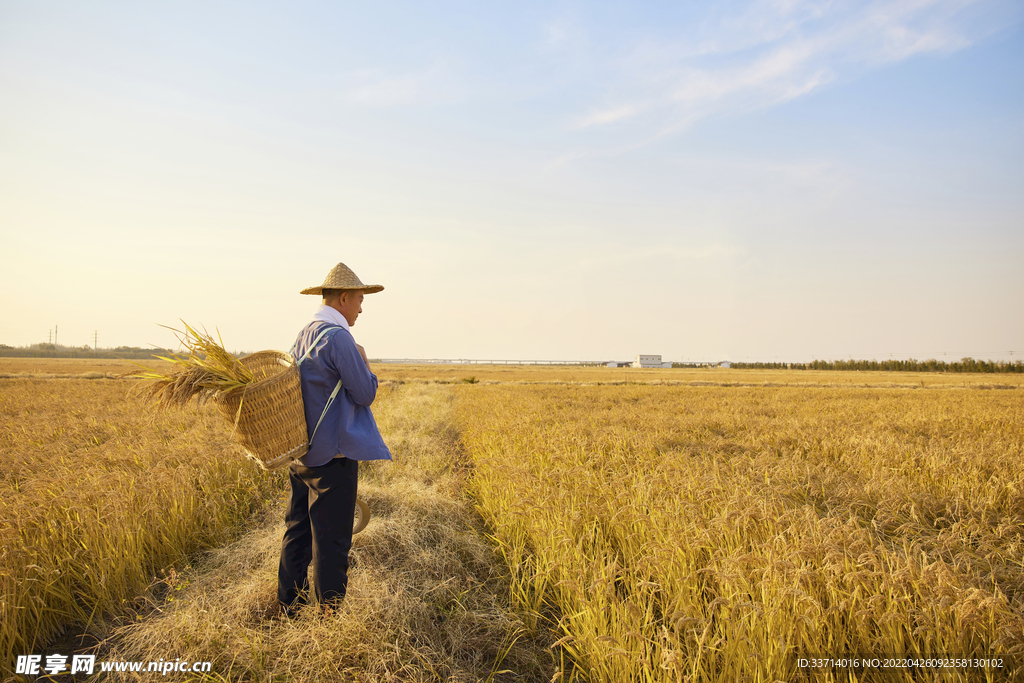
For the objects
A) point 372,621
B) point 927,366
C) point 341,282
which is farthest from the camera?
point 927,366

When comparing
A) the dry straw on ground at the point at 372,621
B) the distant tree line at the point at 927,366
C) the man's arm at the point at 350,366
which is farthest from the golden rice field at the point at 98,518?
the distant tree line at the point at 927,366

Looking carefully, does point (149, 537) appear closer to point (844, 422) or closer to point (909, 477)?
point (909, 477)

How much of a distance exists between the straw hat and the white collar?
167 mm

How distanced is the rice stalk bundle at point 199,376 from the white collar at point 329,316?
23.0 inches

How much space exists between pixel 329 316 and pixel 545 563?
263 cm

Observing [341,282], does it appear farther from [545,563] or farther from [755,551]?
[755,551]

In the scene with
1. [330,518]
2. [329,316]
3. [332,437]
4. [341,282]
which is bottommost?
[330,518]

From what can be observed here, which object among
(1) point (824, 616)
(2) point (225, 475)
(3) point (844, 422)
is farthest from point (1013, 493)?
(2) point (225, 475)

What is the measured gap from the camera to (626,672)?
241 cm

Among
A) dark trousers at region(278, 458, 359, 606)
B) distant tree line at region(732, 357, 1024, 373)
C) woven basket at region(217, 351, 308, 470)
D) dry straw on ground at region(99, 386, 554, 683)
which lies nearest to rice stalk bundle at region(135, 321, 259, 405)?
woven basket at region(217, 351, 308, 470)

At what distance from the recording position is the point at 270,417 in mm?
2750

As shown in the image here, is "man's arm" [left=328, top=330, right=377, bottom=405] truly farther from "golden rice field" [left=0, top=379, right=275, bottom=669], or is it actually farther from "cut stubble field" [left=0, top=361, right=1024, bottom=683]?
"cut stubble field" [left=0, top=361, right=1024, bottom=683]

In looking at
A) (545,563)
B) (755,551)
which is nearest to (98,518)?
(545,563)

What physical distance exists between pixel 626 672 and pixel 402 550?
258cm
